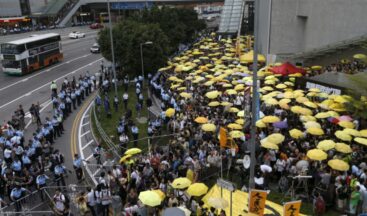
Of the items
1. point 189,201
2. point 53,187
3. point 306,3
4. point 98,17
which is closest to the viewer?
point 189,201

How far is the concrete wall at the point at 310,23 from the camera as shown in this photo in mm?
29016

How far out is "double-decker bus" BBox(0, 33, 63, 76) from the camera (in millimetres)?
38531

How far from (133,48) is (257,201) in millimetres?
25902

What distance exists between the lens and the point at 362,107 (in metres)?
18.4

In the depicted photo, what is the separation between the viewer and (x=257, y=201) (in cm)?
1064

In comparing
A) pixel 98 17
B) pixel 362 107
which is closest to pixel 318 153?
pixel 362 107

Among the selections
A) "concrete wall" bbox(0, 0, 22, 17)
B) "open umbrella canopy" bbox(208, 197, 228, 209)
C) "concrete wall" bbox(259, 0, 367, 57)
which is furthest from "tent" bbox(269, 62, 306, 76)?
"concrete wall" bbox(0, 0, 22, 17)

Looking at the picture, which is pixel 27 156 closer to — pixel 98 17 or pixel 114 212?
pixel 114 212

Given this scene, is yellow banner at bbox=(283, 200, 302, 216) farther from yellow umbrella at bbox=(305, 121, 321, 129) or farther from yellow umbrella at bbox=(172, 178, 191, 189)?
yellow umbrella at bbox=(305, 121, 321, 129)

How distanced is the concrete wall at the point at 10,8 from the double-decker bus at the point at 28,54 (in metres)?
44.1

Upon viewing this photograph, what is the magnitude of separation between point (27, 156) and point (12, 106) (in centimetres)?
1411

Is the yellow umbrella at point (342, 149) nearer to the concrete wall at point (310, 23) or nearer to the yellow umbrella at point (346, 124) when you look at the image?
the yellow umbrella at point (346, 124)

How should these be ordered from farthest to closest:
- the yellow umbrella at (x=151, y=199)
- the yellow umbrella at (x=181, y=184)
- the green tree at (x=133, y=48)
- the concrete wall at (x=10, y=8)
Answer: the concrete wall at (x=10, y=8), the green tree at (x=133, y=48), the yellow umbrella at (x=181, y=184), the yellow umbrella at (x=151, y=199)

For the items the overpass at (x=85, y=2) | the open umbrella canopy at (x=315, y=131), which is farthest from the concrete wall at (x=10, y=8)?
the open umbrella canopy at (x=315, y=131)
